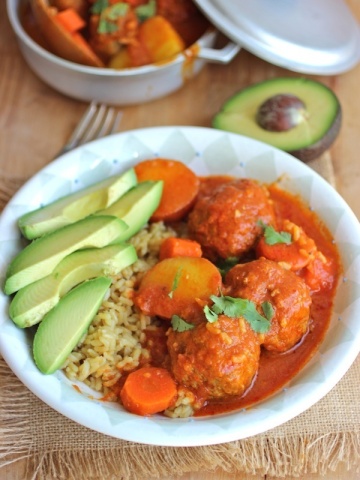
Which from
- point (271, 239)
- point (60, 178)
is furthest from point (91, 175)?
point (271, 239)

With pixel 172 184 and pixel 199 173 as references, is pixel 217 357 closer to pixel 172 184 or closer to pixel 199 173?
pixel 172 184

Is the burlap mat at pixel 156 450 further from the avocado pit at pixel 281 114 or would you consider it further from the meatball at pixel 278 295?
the avocado pit at pixel 281 114

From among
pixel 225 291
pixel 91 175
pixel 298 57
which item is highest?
pixel 91 175

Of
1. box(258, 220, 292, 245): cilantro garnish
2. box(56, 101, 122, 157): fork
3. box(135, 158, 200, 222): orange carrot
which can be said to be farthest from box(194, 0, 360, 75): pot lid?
box(258, 220, 292, 245): cilantro garnish

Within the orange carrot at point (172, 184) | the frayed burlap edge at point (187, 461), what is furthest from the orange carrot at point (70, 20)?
the frayed burlap edge at point (187, 461)

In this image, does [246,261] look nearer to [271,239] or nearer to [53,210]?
[271,239]

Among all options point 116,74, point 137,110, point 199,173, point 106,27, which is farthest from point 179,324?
point 106,27

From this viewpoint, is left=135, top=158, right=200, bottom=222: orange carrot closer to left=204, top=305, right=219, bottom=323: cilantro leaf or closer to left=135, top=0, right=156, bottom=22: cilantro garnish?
left=204, top=305, right=219, bottom=323: cilantro leaf
